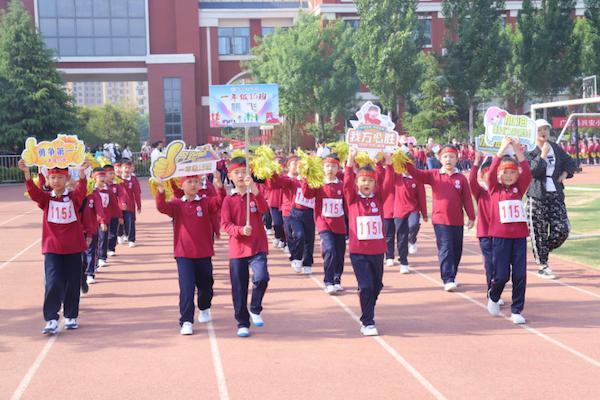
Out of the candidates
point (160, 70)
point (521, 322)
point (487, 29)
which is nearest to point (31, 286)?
point (521, 322)

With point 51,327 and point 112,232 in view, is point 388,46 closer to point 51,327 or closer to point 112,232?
point 112,232

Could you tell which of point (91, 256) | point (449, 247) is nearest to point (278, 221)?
point (91, 256)

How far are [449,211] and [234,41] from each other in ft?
137

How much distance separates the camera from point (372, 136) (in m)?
8.40

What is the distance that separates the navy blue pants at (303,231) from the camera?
11164 millimetres

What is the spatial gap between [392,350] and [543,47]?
35808mm

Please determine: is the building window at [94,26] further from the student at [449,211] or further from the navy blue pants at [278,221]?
the student at [449,211]

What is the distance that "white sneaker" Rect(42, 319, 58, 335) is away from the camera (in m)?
7.76

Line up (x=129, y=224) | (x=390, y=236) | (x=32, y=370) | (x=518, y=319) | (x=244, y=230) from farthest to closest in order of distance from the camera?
(x=129, y=224) → (x=390, y=236) → (x=518, y=319) → (x=244, y=230) → (x=32, y=370)

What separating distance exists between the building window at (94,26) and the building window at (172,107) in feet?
9.67

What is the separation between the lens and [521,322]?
7.83 m

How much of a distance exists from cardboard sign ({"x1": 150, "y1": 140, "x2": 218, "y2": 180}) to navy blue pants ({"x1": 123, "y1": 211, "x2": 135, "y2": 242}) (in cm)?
735

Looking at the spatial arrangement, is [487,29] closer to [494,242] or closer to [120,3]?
[120,3]

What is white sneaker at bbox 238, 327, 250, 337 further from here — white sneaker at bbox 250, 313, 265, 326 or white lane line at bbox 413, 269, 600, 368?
white lane line at bbox 413, 269, 600, 368
